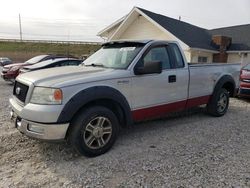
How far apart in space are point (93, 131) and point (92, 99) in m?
0.52

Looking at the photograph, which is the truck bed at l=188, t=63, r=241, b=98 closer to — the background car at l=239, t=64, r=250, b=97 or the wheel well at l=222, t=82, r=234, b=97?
the wheel well at l=222, t=82, r=234, b=97

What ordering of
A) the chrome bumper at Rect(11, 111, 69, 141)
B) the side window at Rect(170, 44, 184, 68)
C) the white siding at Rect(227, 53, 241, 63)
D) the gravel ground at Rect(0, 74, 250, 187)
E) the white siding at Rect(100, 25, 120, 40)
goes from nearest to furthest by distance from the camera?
1. the gravel ground at Rect(0, 74, 250, 187)
2. the chrome bumper at Rect(11, 111, 69, 141)
3. the side window at Rect(170, 44, 184, 68)
4. the white siding at Rect(227, 53, 241, 63)
5. the white siding at Rect(100, 25, 120, 40)

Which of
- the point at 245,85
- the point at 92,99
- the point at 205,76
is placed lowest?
the point at 245,85

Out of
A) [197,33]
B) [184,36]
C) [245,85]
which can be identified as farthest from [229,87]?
[197,33]

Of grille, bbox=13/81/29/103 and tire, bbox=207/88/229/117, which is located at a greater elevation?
grille, bbox=13/81/29/103

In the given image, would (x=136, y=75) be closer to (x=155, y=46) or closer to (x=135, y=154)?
(x=155, y=46)

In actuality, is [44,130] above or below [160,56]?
below

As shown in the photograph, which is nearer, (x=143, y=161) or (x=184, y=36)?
(x=143, y=161)

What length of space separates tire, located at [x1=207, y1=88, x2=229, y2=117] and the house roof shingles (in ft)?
31.3

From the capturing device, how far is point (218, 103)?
21.7 feet

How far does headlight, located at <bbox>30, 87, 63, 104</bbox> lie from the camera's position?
369 centimetres

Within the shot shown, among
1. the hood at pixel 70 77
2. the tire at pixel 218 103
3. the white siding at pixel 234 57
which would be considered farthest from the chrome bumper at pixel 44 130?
the white siding at pixel 234 57

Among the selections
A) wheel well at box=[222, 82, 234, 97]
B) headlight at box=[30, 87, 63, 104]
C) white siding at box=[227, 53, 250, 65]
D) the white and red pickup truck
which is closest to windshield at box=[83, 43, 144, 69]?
the white and red pickup truck

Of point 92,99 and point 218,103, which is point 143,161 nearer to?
point 92,99
